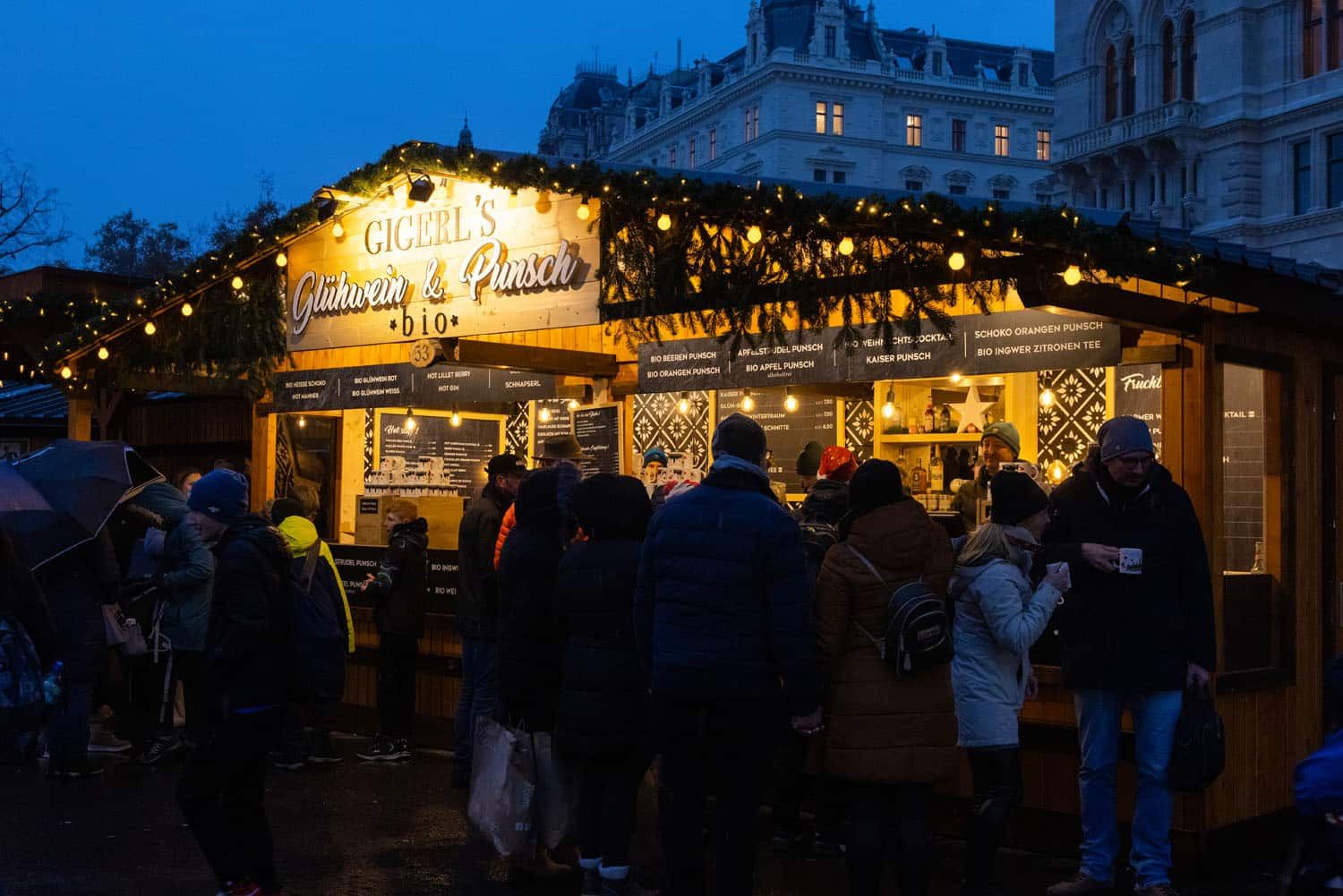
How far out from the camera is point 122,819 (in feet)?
26.6

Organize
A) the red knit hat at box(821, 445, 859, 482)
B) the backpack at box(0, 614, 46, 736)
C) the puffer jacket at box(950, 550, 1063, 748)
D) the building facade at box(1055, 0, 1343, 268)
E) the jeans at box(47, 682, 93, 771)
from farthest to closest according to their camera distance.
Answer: the building facade at box(1055, 0, 1343, 268) < the jeans at box(47, 682, 93, 771) < the red knit hat at box(821, 445, 859, 482) < the puffer jacket at box(950, 550, 1063, 748) < the backpack at box(0, 614, 46, 736)

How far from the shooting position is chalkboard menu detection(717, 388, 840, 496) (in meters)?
11.3

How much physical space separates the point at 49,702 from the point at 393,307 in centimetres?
655

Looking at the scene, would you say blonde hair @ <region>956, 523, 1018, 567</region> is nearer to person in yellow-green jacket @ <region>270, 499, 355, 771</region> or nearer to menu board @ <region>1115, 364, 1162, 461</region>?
person in yellow-green jacket @ <region>270, 499, 355, 771</region>

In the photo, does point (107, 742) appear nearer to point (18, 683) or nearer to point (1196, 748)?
point (18, 683)

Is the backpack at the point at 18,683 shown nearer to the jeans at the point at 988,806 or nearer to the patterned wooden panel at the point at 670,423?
the jeans at the point at 988,806

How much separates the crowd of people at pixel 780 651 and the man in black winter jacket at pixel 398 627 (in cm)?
282

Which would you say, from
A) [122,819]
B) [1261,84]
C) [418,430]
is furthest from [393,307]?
[1261,84]

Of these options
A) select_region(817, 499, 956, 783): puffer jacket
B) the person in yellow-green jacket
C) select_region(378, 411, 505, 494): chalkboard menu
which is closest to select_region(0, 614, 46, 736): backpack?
the person in yellow-green jacket

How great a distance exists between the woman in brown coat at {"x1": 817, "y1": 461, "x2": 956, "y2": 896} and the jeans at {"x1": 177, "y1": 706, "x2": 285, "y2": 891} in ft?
6.98

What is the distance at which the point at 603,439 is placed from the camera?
11.8m

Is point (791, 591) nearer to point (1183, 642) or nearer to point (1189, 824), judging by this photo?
point (1183, 642)

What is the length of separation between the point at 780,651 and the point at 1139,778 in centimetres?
218

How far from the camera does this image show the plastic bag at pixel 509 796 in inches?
255
